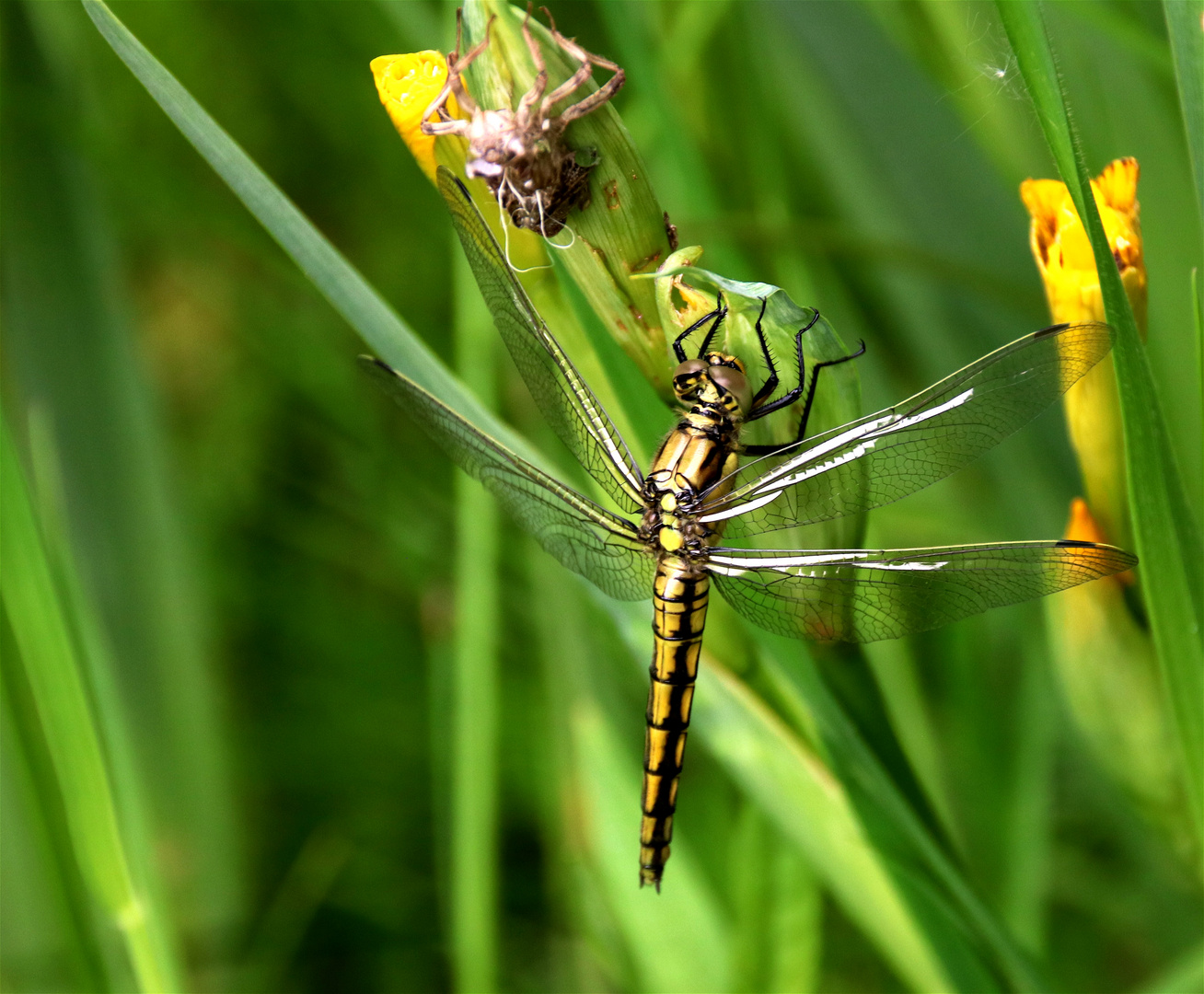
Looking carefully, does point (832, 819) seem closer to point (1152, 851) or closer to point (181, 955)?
point (1152, 851)

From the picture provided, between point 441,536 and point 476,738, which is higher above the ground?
point 441,536

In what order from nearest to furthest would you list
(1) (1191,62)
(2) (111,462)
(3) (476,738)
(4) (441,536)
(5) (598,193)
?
(1) (1191,62), (5) (598,193), (3) (476,738), (2) (111,462), (4) (441,536)

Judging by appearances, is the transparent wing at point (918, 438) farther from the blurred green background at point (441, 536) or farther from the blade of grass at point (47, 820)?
the blade of grass at point (47, 820)

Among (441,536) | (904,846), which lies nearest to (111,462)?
(441,536)

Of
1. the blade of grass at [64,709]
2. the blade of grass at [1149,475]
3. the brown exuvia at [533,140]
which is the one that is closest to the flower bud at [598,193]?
the brown exuvia at [533,140]

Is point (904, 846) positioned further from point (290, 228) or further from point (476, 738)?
point (290, 228)

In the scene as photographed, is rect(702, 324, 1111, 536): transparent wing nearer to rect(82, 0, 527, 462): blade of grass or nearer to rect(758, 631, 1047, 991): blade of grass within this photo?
rect(758, 631, 1047, 991): blade of grass

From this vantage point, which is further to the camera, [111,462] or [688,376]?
[111,462]
